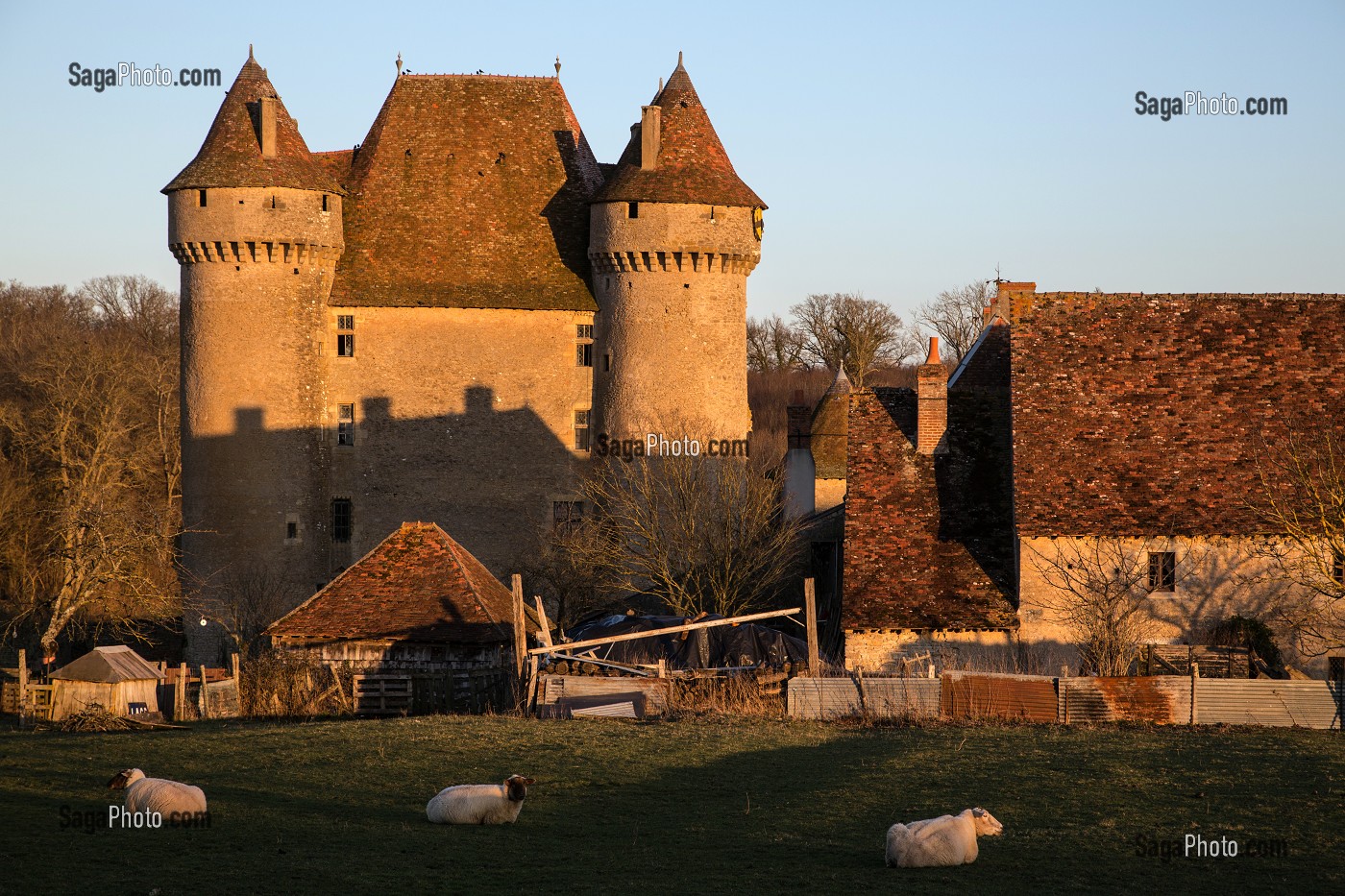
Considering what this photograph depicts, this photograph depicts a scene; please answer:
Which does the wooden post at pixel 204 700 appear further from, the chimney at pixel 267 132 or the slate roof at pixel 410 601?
the chimney at pixel 267 132

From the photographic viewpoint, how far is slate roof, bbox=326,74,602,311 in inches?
1897

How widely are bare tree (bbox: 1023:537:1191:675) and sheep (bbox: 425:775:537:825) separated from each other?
48.3ft

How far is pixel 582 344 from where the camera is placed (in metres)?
48.6

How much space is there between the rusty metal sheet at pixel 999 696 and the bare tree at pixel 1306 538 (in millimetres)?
6725

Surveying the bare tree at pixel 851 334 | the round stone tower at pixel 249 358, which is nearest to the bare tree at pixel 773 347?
the bare tree at pixel 851 334

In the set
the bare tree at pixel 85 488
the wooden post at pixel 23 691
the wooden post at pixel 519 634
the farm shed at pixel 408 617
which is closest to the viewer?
the wooden post at pixel 519 634

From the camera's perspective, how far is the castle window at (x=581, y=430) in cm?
4875

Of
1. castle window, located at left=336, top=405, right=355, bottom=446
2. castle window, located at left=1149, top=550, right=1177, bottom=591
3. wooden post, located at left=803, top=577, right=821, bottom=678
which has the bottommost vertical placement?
wooden post, located at left=803, top=577, right=821, bottom=678

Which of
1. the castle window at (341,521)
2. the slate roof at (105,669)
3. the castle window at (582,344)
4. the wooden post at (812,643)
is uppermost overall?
the castle window at (582,344)

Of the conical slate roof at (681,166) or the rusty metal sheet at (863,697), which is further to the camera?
the conical slate roof at (681,166)

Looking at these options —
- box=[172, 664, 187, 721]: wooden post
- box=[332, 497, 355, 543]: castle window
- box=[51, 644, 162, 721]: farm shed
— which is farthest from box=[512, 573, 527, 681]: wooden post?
box=[332, 497, 355, 543]: castle window

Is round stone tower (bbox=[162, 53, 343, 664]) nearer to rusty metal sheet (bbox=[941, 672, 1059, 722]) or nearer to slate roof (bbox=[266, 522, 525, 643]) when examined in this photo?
slate roof (bbox=[266, 522, 525, 643])

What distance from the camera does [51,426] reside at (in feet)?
178

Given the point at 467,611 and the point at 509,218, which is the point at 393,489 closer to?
the point at 509,218
